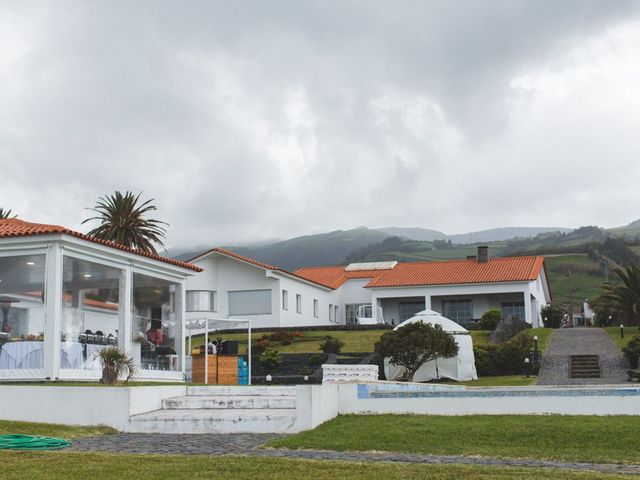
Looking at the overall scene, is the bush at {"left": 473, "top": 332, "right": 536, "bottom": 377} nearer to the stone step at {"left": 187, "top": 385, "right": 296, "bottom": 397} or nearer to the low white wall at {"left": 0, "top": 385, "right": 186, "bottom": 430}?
the stone step at {"left": 187, "top": 385, "right": 296, "bottom": 397}

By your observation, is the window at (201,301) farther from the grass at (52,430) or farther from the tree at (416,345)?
the grass at (52,430)

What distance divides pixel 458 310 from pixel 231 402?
36.0 m

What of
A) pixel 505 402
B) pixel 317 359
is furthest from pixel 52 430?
pixel 317 359

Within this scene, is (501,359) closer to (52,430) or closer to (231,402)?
(231,402)

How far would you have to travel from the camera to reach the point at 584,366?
28.7 metres

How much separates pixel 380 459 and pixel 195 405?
5.90 m

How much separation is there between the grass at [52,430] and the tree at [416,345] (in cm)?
1528

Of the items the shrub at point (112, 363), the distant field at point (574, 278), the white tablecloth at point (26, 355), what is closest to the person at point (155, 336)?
the white tablecloth at point (26, 355)

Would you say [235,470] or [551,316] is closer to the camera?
[235,470]

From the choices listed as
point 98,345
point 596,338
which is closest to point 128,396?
point 98,345

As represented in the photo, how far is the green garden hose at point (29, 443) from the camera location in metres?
10.5

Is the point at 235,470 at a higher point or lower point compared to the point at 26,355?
lower

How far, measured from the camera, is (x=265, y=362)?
100 feet

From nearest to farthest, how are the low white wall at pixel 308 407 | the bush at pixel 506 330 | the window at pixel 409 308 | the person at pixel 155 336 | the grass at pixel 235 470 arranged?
the grass at pixel 235 470 → the low white wall at pixel 308 407 → the person at pixel 155 336 → the bush at pixel 506 330 → the window at pixel 409 308
